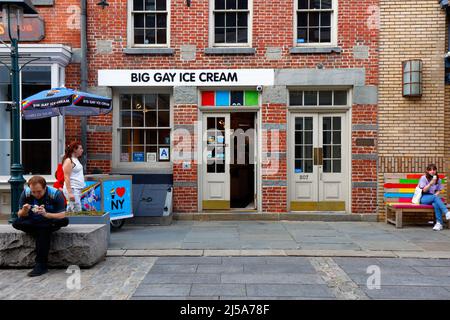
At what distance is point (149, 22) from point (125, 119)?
8.31 feet

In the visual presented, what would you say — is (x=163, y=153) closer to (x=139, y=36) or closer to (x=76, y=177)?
(x=139, y=36)

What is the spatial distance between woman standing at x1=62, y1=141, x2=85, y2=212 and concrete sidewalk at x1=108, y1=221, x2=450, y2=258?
1071mm

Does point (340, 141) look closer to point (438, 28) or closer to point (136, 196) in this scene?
point (438, 28)

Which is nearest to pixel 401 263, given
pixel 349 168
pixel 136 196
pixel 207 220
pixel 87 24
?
pixel 349 168

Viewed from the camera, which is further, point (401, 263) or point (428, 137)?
point (428, 137)

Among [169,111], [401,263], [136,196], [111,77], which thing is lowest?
[401,263]

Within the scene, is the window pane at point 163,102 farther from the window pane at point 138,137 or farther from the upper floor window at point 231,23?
the upper floor window at point 231,23

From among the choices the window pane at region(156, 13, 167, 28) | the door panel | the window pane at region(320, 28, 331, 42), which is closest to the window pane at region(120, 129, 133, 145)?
the door panel

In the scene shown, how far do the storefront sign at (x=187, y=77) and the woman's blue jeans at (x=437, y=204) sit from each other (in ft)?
14.8

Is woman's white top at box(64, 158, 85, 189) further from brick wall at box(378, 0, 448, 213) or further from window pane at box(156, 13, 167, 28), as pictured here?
brick wall at box(378, 0, 448, 213)

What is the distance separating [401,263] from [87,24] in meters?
8.90

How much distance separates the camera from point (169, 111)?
37.4 ft

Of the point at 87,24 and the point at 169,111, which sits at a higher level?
the point at 87,24

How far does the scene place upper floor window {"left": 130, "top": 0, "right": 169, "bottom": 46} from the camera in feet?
36.6
